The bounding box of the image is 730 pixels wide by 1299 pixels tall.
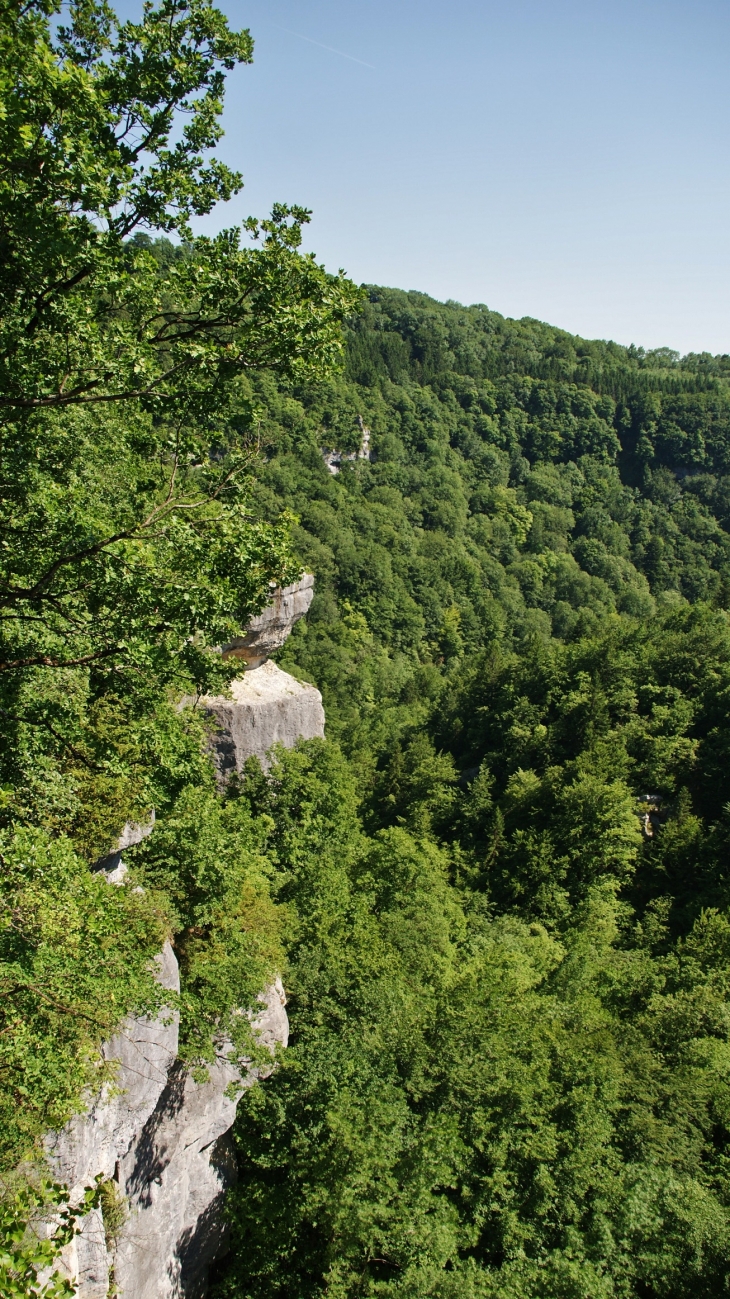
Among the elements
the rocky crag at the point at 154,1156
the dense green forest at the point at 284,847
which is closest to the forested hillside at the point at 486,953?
the dense green forest at the point at 284,847

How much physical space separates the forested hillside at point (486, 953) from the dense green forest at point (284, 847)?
Result: 0.13 meters

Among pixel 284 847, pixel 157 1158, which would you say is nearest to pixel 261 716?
pixel 284 847

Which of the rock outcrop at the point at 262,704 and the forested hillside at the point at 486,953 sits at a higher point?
the rock outcrop at the point at 262,704

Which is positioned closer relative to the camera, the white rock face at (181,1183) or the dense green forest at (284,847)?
the dense green forest at (284,847)

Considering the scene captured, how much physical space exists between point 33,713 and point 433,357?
137 meters

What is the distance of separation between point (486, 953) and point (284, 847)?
9.50 m

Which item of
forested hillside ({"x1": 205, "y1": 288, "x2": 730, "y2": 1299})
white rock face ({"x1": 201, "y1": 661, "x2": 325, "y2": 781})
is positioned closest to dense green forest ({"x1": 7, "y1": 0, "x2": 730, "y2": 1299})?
forested hillside ({"x1": 205, "y1": 288, "x2": 730, "y2": 1299})

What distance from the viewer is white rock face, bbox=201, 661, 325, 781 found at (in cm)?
3422

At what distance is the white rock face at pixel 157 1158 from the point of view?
38.2 feet

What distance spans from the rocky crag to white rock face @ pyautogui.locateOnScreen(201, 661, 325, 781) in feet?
49.2

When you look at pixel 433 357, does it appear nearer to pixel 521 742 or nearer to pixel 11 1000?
pixel 521 742

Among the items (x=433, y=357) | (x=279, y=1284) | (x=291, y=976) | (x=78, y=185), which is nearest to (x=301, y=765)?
(x=291, y=976)

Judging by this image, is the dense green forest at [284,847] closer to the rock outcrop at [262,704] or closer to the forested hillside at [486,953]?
the forested hillside at [486,953]

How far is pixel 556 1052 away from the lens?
20391 millimetres
